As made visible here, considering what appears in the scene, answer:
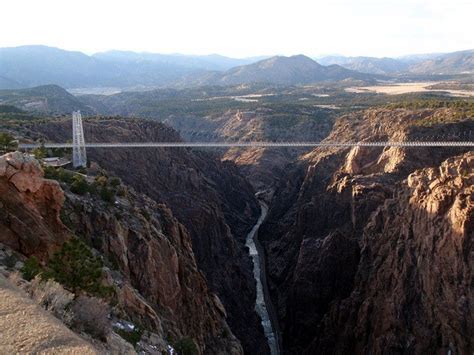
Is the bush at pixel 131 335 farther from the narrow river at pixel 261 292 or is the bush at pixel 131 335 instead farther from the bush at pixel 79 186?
the narrow river at pixel 261 292

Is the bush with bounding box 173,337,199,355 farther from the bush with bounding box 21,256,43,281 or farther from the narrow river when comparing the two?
the narrow river

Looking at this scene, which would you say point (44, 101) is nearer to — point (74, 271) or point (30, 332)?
point (74, 271)

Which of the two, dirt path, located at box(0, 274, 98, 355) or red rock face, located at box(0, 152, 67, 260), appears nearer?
dirt path, located at box(0, 274, 98, 355)

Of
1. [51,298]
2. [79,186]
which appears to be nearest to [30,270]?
[51,298]

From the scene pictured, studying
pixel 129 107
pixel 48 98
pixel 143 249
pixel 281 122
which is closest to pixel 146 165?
pixel 143 249

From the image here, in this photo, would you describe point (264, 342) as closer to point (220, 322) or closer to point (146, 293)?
point (220, 322)

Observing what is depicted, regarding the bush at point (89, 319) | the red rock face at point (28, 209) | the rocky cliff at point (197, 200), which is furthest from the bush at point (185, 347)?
the rocky cliff at point (197, 200)

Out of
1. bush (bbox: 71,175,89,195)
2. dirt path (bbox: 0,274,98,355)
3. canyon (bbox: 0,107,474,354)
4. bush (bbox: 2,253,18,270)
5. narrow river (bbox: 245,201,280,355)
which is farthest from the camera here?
narrow river (bbox: 245,201,280,355)

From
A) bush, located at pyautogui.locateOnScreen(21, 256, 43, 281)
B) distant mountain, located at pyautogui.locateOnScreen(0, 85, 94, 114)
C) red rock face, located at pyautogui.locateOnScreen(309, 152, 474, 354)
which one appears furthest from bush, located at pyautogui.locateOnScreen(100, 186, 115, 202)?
distant mountain, located at pyautogui.locateOnScreen(0, 85, 94, 114)
